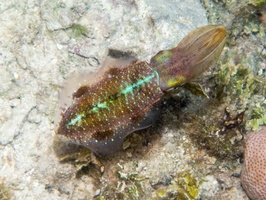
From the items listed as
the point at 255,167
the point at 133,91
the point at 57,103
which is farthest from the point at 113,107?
the point at 255,167

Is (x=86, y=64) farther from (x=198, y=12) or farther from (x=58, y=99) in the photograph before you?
(x=198, y=12)

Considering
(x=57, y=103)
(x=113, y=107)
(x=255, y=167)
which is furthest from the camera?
(x=57, y=103)

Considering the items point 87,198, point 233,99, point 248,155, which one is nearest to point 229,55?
point 233,99

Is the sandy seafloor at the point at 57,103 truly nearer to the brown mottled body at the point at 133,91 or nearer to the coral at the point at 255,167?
the coral at the point at 255,167

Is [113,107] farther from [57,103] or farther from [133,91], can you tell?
[57,103]

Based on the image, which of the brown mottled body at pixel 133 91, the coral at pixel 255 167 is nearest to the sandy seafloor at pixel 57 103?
the coral at pixel 255 167

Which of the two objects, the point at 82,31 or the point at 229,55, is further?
the point at 229,55
